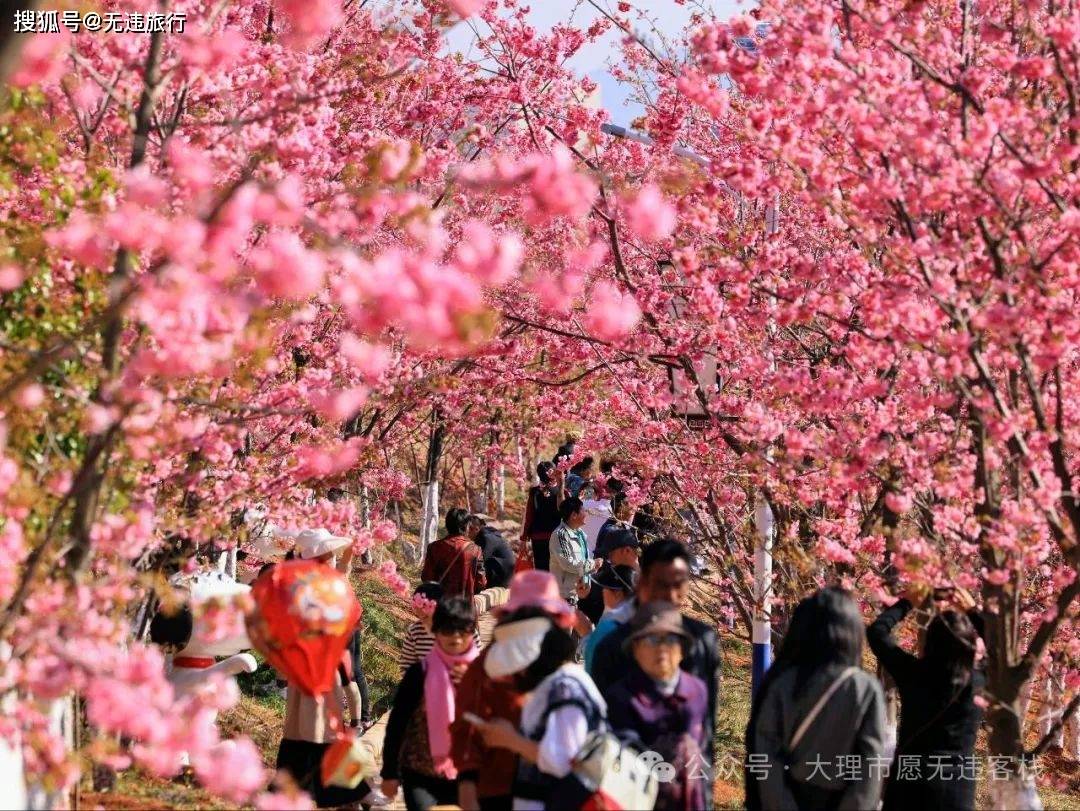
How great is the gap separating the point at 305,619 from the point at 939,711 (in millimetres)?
2886

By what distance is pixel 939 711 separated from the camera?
634cm

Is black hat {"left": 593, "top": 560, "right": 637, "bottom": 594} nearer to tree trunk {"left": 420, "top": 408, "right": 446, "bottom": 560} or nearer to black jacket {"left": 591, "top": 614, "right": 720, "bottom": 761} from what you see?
black jacket {"left": 591, "top": 614, "right": 720, "bottom": 761}

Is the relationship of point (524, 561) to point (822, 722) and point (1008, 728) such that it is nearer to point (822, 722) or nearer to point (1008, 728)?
point (1008, 728)

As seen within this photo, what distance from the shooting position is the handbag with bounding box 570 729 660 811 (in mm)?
5180

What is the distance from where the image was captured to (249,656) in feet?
28.7

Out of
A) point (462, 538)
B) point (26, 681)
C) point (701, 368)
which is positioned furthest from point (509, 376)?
point (26, 681)

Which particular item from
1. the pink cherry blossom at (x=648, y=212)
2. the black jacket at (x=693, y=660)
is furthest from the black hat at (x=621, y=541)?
the pink cherry blossom at (x=648, y=212)

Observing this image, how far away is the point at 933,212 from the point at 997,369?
2.34 metres

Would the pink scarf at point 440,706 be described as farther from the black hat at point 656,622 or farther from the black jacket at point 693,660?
the black hat at point 656,622

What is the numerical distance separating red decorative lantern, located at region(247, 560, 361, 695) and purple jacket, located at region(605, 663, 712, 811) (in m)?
1.69

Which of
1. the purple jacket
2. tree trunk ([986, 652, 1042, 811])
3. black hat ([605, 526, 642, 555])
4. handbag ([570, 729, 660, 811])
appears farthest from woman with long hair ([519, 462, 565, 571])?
handbag ([570, 729, 660, 811])

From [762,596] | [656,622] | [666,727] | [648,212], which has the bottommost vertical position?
[666,727]

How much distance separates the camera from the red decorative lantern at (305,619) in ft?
21.7

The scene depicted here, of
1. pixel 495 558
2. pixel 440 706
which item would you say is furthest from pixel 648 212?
pixel 495 558
